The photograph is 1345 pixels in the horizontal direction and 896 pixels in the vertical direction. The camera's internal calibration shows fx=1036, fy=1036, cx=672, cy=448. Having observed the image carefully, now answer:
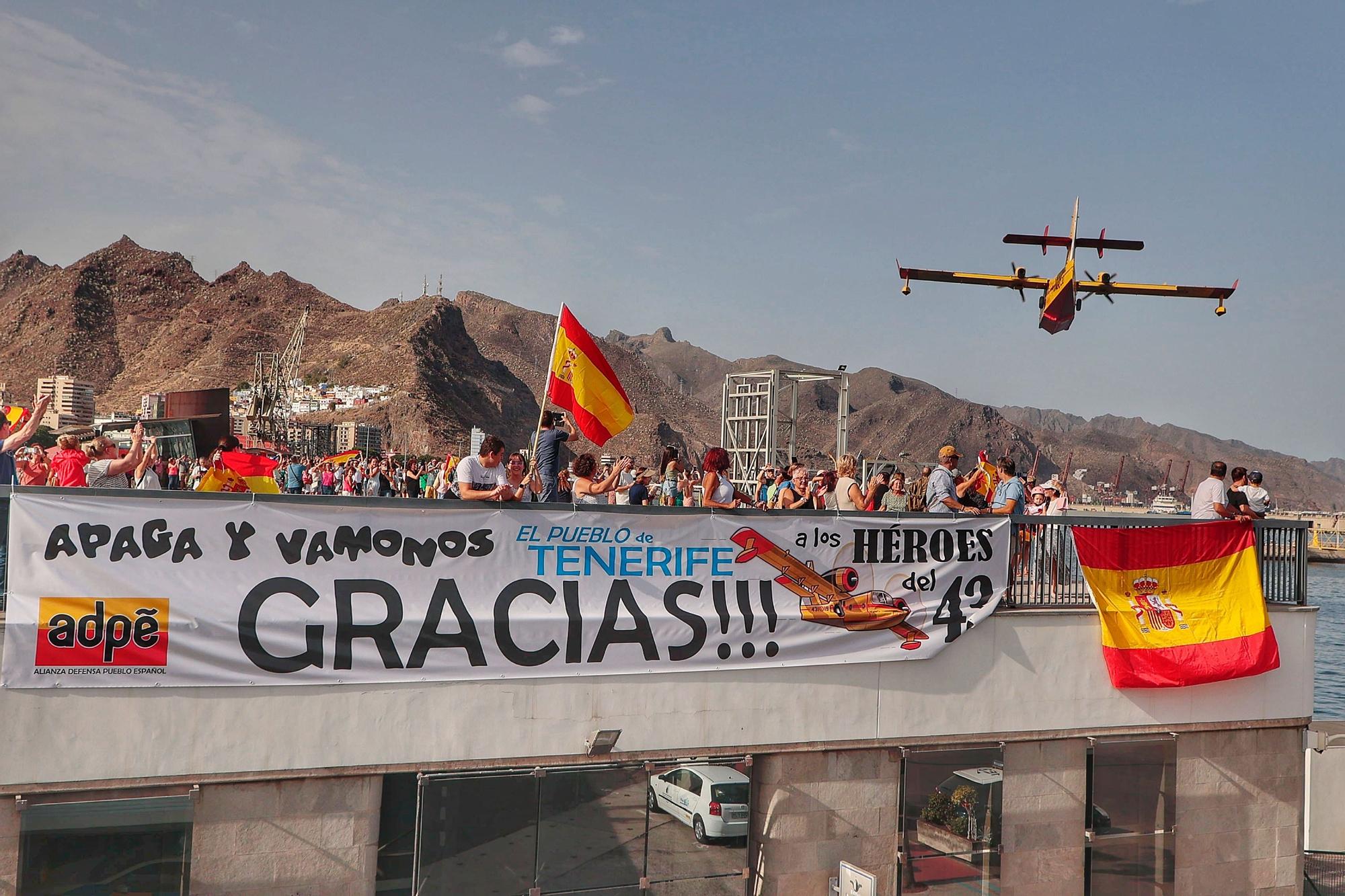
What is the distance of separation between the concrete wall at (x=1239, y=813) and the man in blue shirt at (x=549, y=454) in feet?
22.8

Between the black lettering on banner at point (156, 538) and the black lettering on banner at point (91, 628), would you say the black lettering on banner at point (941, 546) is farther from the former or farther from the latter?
the black lettering on banner at point (91, 628)

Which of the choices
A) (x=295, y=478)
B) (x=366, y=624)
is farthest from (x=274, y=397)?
(x=366, y=624)

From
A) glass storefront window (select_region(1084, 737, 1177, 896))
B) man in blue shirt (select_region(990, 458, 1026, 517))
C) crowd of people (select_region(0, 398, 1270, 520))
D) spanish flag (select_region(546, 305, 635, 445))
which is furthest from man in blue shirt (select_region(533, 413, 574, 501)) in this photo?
glass storefront window (select_region(1084, 737, 1177, 896))

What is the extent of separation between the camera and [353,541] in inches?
319

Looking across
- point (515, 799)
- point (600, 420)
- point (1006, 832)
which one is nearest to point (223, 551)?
point (515, 799)

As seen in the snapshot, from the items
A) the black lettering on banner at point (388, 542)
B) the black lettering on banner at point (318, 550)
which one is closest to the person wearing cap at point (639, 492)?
the black lettering on banner at point (388, 542)

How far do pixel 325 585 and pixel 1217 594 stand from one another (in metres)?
8.88

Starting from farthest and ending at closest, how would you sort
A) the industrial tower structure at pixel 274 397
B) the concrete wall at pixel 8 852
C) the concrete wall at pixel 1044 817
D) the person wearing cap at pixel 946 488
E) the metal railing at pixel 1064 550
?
1. the industrial tower structure at pixel 274 397
2. the person wearing cap at pixel 946 488
3. the concrete wall at pixel 1044 817
4. the metal railing at pixel 1064 550
5. the concrete wall at pixel 8 852

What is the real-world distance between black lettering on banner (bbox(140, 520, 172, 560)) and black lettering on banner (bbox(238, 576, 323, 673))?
68 cm

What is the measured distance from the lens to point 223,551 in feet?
25.4

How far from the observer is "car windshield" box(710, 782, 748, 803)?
29.4ft

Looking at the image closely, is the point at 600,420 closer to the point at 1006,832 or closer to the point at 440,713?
the point at 440,713

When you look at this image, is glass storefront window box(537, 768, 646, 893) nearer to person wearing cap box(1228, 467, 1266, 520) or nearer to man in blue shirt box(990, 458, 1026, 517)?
man in blue shirt box(990, 458, 1026, 517)

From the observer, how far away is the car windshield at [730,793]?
897cm
